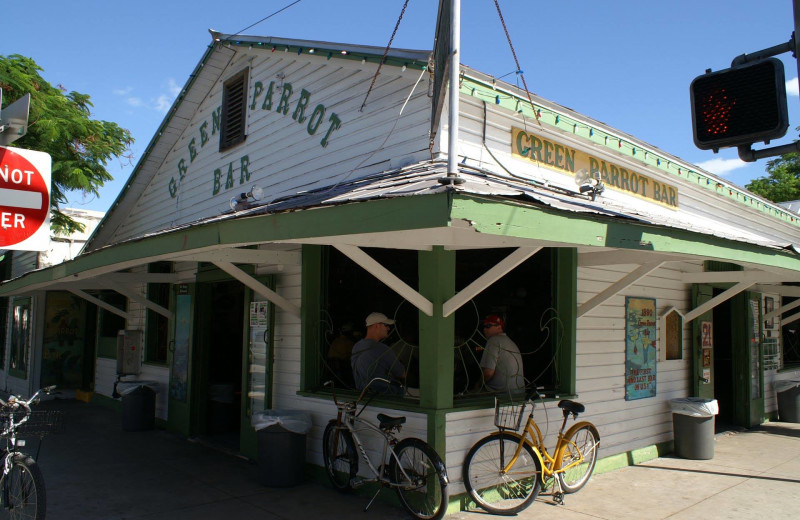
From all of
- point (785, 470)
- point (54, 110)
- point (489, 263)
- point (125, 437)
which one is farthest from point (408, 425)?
point (54, 110)

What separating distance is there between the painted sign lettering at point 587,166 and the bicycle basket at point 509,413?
2.61 meters

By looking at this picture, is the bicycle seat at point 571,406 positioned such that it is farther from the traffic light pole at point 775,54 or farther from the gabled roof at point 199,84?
the gabled roof at point 199,84

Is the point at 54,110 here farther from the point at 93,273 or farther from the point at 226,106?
the point at 93,273

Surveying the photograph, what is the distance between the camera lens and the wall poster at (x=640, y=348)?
7648 millimetres

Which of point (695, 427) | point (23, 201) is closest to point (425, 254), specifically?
point (23, 201)

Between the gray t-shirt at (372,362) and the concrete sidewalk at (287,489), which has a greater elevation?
the gray t-shirt at (372,362)

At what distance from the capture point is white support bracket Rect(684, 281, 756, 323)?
7.69 metres

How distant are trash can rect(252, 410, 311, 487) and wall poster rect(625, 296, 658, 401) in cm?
394

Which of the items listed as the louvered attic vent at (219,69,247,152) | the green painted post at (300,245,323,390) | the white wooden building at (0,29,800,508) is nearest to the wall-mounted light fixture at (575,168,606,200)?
the white wooden building at (0,29,800,508)

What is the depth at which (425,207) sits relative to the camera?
3438mm

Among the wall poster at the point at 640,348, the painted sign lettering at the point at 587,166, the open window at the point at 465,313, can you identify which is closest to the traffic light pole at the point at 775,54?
the painted sign lettering at the point at 587,166

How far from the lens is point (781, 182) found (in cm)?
3191

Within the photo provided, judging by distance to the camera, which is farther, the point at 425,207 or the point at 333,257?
the point at 333,257

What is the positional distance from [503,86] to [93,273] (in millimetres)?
5282
